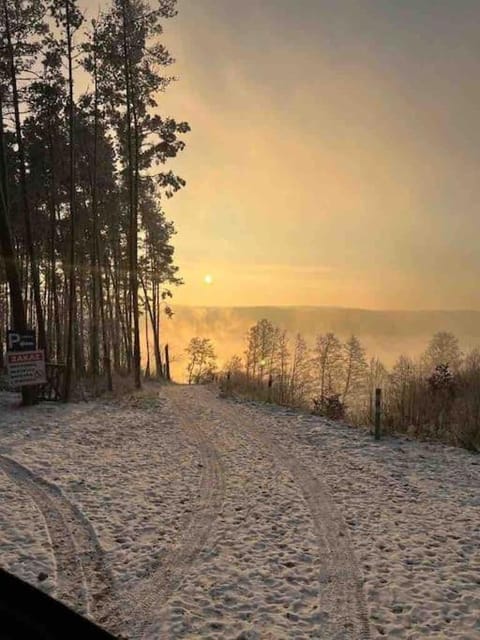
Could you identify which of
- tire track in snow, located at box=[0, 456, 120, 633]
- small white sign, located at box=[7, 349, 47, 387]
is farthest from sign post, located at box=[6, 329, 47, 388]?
tire track in snow, located at box=[0, 456, 120, 633]

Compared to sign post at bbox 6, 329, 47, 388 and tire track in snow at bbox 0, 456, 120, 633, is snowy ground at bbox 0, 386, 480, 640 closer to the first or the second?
tire track in snow at bbox 0, 456, 120, 633

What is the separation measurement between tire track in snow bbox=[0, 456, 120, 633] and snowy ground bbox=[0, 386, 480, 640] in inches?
0.8

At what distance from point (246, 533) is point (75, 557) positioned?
7.34 ft

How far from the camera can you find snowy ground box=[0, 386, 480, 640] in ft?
15.5

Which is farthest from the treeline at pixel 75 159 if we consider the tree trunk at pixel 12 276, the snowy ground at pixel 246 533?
the snowy ground at pixel 246 533

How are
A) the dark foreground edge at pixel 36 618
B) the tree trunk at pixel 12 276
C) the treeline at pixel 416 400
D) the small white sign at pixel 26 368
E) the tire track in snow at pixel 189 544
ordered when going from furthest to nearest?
the small white sign at pixel 26 368 → the tree trunk at pixel 12 276 → the treeline at pixel 416 400 → the tire track in snow at pixel 189 544 → the dark foreground edge at pixel 36 618

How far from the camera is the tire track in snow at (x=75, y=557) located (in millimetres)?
4660

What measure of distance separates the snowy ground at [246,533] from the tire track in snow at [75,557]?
21mm

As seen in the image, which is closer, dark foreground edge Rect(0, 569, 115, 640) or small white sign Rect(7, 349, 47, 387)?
A: dark foreground edge Rect(0, 569, 115, 640)

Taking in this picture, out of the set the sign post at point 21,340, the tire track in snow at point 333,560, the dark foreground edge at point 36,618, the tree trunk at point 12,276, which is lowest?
the tire track in snow at point 333,560

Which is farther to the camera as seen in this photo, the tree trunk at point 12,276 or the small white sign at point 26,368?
the small white sign at point 26,368

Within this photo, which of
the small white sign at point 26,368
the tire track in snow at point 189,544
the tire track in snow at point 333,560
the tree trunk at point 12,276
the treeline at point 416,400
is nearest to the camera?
the tire track in snow at point 333,560

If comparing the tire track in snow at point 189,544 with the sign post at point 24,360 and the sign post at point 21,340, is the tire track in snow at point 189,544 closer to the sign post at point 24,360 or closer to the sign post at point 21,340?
the sign post at point 24,360

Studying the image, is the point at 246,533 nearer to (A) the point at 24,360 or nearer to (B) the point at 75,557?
(B) the point at 75,557
